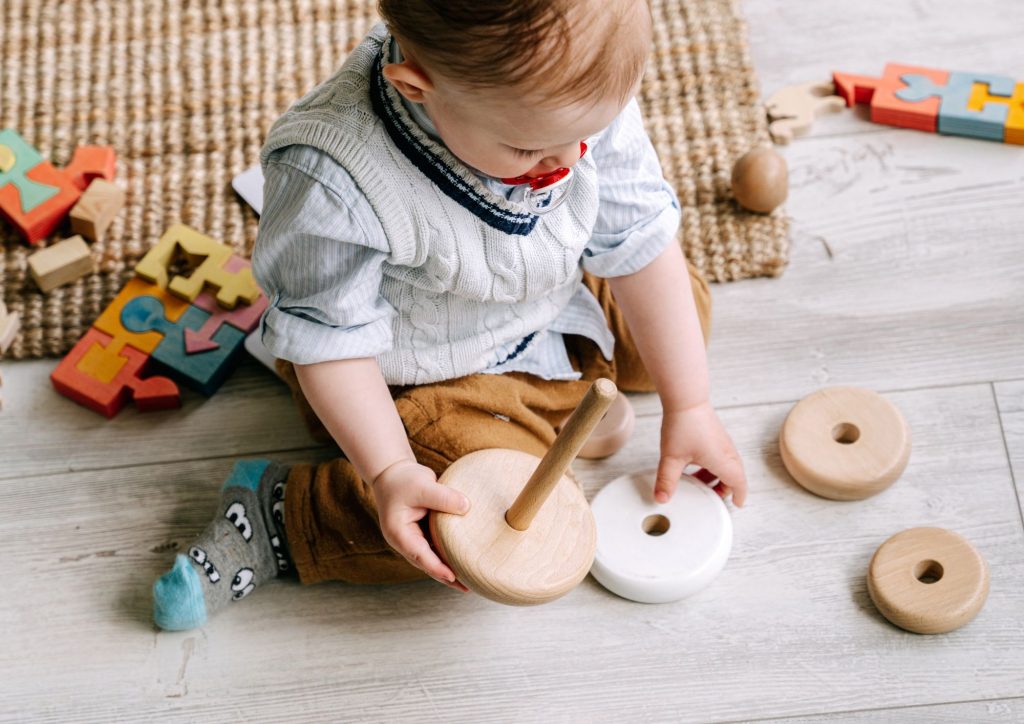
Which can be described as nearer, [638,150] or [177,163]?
[638,150]

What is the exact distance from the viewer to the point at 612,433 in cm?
86

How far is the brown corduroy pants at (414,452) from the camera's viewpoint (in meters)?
0.78

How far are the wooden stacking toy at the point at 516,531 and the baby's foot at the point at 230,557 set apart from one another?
0.17m

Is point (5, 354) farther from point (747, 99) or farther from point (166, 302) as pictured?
point (747, 99)

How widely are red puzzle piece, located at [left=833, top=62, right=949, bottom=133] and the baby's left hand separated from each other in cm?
40

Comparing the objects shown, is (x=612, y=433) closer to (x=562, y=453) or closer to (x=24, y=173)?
(x=562, y=453)

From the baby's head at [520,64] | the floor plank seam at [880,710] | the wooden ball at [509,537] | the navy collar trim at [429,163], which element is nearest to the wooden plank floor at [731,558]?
the floor plank seam at [880,710]

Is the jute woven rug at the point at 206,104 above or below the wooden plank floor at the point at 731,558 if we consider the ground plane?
above

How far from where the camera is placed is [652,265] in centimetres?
79

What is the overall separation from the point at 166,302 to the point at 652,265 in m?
0.42

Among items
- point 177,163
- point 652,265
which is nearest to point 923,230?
point 652,265

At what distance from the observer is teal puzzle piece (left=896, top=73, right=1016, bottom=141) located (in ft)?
3.33

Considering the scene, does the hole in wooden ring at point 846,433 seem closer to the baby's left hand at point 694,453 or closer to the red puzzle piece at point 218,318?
the baby's left hand at point 694,453

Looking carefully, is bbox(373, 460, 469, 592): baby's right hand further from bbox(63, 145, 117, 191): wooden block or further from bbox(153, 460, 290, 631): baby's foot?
bbox(63, 145, 117, 191): wooden block
